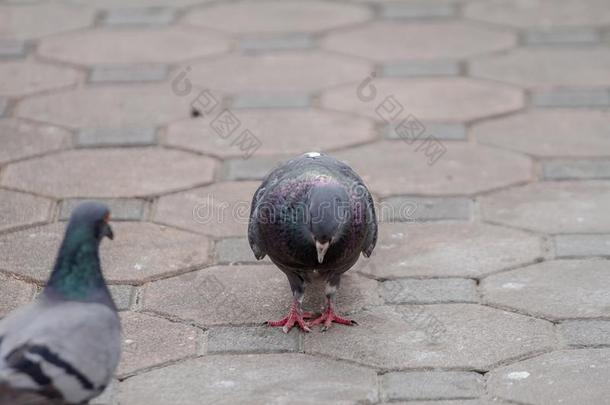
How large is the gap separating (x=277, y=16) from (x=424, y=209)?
280 centimetres

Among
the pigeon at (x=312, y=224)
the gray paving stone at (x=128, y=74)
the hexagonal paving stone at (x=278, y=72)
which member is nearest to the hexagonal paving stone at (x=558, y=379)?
the pigeon at (x=312, y=224)

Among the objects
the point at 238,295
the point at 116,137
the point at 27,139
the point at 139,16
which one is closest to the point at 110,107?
the point at 116,137

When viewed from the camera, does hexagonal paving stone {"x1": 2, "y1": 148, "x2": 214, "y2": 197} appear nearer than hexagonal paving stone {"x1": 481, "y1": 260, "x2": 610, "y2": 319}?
No

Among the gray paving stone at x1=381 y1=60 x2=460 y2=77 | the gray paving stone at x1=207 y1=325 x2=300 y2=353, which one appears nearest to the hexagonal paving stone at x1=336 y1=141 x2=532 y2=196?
the gray paving stone at x1=381 y1=60 x2=460 y2=77

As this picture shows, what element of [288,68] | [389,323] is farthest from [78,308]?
[288,68]

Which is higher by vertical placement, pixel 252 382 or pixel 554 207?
pixel 554 207

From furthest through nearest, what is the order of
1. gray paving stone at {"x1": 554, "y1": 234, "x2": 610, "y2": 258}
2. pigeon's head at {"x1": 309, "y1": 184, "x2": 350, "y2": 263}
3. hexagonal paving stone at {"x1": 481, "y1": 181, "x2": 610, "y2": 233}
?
1. hexagonal paving stone at {"x1": 481, "y1": 181, "x2": 610, "y2": 233}
2. gray paving stone at {"x1": 554, "y1": 234, "x2": 610, "y2": 258}
3. pigeon's head at {"x1": 309, "y1": 184, "x2": 350, "y2": 263}

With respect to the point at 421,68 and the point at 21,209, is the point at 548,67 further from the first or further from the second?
the point at 21,209

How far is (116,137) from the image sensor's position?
19.8 ft

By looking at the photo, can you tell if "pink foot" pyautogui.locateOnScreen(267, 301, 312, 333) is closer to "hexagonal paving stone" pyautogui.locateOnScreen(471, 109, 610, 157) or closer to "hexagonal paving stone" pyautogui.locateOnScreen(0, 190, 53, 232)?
"hexagonal paving stone" pyautogui.locateOnScreen(0, 190, 53, 232)

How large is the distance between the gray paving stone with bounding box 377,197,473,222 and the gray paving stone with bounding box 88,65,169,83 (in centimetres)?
200

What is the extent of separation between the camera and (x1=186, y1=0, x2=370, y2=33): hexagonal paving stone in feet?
24.5

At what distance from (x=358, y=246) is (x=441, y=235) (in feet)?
3.14

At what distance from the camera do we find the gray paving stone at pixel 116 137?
19.6ft
